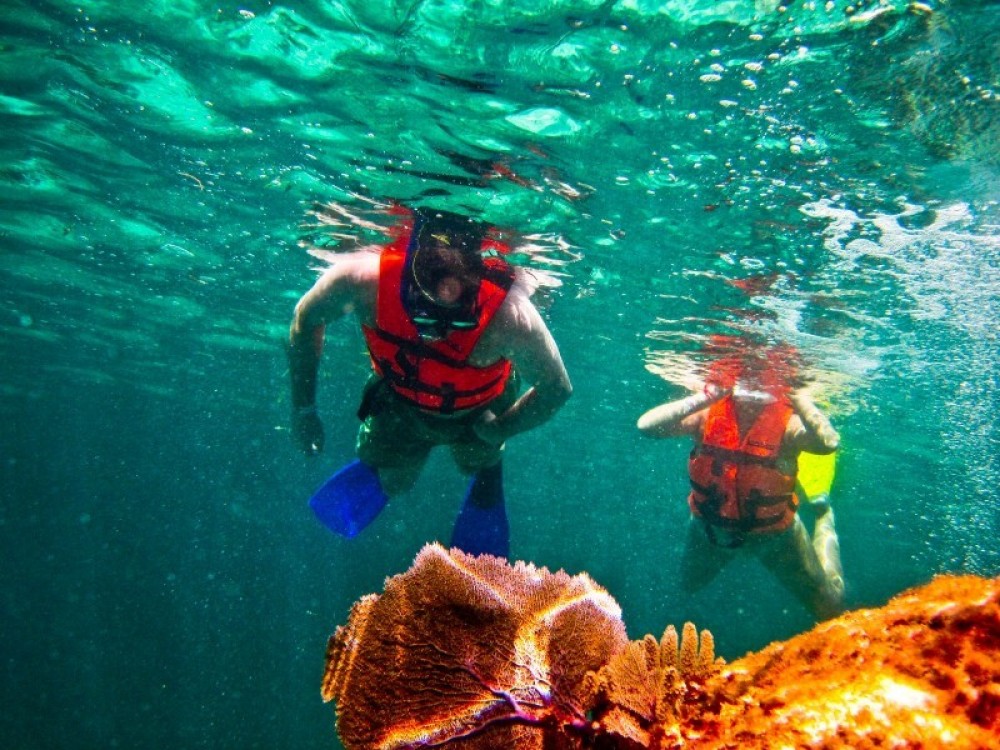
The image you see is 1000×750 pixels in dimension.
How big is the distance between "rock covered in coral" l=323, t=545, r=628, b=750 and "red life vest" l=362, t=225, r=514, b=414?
329 centimetres

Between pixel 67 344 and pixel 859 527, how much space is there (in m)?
76.5

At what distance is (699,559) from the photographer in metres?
11.0

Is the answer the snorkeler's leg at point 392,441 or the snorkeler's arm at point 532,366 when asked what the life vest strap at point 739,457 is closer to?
the snorkeler's arm at point 532,366

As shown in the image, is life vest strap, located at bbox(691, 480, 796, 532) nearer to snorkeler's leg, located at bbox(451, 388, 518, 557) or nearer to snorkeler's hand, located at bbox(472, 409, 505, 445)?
snorkeler's leg, located at bbox(451, 388, 518, 557)

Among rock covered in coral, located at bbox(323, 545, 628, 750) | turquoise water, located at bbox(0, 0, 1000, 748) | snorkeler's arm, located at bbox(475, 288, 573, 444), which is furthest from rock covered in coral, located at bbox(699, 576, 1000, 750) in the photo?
snorkeler's arm, located at bbox(475, 288, 573, 444)

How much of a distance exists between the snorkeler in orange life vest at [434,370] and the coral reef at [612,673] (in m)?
3.05

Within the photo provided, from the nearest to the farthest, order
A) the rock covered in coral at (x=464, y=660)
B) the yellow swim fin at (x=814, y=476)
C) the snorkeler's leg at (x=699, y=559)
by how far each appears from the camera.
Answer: the rock covered in coral at (x=464, y=660) → the snorkeler's leg at (x=699, y=559) → the yellow swim fin at (x=814, y=476)

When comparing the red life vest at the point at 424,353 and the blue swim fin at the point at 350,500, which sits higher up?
the red life vest at the point at 424,353

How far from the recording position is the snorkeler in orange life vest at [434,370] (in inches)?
227

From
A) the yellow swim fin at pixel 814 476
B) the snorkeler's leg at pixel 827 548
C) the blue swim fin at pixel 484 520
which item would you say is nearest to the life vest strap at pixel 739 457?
the snorkeler's leg at pixel 827 548

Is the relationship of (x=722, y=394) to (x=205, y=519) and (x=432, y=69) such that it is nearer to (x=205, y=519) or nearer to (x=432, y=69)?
(x=432, y=69)

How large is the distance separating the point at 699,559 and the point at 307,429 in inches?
330

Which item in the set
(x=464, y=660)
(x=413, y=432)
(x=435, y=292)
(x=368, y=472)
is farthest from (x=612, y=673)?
(x=368, y=472)

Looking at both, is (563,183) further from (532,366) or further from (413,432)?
(413,432)
